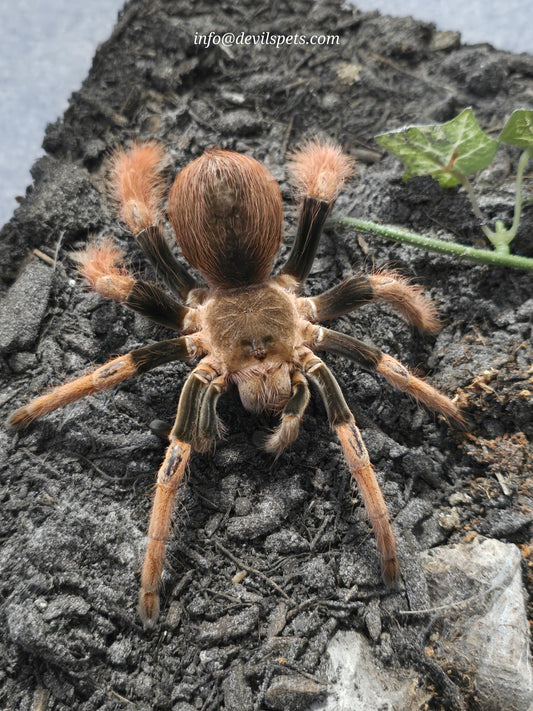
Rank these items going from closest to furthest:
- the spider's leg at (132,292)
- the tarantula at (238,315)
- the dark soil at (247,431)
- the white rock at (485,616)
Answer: the white rock at (485,616) < the dark soil at (247,431) < the tarantula at (238,315) < the spider's leg at (132,292)

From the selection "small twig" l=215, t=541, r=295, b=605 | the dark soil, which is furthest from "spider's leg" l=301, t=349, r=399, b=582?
"small twig" l=215, t=541, r=295, b=605

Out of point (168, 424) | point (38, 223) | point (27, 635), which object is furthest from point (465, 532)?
point (38, 223)

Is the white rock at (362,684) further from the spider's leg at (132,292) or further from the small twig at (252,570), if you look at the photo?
the spider's leg at (132,292)

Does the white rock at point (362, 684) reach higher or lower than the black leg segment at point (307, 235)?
lower

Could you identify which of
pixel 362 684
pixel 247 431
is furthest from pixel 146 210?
pixel 362 684

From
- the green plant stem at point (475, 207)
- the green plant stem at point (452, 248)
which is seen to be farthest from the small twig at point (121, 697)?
the green plant stem at point (475, 207)

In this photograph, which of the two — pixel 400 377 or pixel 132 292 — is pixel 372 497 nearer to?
pixel 400 377
